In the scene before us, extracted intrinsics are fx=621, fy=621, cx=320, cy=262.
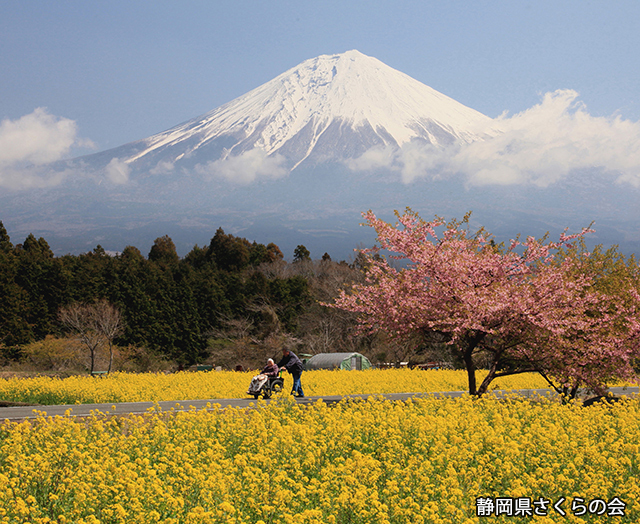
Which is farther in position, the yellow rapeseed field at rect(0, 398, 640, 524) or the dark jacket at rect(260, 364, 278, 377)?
the dark jacket at rect(260, 364, 278, 377)

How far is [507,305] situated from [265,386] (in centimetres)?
794

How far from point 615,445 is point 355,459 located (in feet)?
12.5

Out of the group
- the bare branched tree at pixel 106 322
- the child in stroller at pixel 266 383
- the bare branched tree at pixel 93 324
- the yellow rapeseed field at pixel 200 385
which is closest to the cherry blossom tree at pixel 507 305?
the yellow rapeseed field at pixel 200 385

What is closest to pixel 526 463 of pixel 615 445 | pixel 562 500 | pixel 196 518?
pixel 615 445

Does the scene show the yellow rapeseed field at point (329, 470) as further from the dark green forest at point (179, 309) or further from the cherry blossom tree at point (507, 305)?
the dark green forest at point (179, 309)

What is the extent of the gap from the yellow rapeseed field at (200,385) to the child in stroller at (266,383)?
0.52m

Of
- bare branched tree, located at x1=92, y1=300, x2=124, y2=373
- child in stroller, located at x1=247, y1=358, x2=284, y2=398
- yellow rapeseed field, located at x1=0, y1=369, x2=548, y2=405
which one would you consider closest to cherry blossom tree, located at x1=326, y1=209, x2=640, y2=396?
yellow rapeseed field, located at x1=0, y1=369, x2=548, y2=405

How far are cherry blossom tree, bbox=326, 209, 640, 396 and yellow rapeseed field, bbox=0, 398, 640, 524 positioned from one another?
3595 millimetres

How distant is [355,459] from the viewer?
704 centimetres

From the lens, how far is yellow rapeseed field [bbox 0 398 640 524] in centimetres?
587

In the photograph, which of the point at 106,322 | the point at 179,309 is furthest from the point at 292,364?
the point at 179,309

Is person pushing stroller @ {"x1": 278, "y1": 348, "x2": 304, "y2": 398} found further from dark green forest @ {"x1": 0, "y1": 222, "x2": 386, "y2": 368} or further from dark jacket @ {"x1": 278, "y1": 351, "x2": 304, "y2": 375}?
dark green forest @ {"x1": 0, "y1": 222, "x2": 386, "y2": 368}

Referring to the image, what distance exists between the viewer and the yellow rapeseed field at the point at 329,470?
587cm

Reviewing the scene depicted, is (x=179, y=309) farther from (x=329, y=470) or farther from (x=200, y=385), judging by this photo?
(x=329, y=470)
